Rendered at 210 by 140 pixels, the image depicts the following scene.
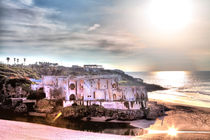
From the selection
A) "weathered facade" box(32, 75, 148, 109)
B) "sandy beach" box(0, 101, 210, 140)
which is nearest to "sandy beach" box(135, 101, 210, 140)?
"sandy beach" box(0, 101, 210, 140)

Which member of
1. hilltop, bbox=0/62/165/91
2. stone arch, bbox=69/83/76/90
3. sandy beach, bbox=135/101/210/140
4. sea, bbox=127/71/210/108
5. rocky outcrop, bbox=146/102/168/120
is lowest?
sandy beach, bbox=135/101/210/140

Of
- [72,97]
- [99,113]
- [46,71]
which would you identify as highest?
[46,71]

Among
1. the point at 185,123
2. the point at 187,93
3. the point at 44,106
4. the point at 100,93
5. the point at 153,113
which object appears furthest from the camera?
the point at 187,93

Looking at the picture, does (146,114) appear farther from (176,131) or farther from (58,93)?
(58,93)

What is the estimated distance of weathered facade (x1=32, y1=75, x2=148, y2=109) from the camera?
11140 millimetres

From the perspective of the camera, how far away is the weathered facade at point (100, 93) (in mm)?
11140

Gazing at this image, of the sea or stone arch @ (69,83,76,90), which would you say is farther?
the sea

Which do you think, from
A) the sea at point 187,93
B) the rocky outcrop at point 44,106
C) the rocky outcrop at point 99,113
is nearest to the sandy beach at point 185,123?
the rocky outcrop at point 99,113

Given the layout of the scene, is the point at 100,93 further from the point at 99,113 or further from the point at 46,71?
the point at 46,71

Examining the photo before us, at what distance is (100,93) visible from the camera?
457 inches

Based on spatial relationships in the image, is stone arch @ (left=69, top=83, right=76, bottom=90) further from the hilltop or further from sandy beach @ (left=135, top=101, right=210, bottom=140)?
sandy beach @ (left=135, top=101, right=210, bottom=140)

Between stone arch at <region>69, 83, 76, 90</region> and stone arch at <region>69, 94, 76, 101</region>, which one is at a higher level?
stone arch at <region>69, 83, 76, 90</region>

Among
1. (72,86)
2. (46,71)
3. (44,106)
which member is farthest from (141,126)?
(46,71)

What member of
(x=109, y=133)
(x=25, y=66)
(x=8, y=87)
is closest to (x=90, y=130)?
(x=109, y=133)
